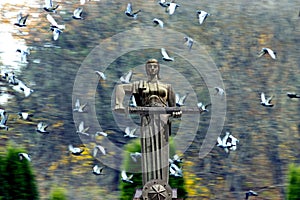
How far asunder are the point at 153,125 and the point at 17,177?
383cm

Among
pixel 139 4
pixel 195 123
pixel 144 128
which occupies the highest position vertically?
pixel 139 4

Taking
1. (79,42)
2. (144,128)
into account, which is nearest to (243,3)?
(79,42)

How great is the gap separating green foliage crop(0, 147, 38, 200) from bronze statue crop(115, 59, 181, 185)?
3.60 meters

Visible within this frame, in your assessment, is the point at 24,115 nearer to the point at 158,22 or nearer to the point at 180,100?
the point at 158,22

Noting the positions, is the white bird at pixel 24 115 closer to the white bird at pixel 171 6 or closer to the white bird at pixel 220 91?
the white bird at pixel 171 6

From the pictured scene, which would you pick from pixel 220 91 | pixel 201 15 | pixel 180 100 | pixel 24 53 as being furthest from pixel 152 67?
pixel 201 15

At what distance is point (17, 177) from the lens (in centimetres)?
1134

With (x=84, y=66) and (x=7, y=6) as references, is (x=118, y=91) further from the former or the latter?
(x=7, y=6)

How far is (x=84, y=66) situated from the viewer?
576 inches

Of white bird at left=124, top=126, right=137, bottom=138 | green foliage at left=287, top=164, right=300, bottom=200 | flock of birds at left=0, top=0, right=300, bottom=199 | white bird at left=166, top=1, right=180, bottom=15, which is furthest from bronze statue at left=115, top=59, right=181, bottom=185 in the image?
white bird at left=166, top=1, right=180, bottom=15

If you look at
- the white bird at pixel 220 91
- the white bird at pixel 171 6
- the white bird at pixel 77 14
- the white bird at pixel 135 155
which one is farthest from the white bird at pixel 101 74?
the white bird at pixel 135 155

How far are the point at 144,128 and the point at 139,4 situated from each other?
24.5 feet

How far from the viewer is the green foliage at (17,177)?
11.3 meters

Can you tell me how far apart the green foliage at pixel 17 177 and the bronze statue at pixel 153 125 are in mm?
3601
